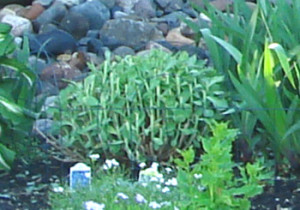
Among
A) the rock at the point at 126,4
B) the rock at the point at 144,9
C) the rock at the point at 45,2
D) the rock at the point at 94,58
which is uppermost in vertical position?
the rock at the point at 94,58

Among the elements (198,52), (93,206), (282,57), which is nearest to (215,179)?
(93,206)

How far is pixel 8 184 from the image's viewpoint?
5820 millimetres

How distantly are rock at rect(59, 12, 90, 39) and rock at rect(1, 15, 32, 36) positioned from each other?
305mm

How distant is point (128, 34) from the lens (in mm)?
8703

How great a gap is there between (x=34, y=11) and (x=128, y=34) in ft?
3.94

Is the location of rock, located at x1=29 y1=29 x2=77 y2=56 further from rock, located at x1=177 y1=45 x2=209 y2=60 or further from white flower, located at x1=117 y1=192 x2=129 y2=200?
white flower, located at x1=117 y1=192 x2=129 y2=200

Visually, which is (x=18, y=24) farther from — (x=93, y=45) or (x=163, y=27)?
(x=163, y=27)

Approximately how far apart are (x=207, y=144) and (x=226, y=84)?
192 cm

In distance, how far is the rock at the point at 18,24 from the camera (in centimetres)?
896

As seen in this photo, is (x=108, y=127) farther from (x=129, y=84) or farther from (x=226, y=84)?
(x=226, y=84)

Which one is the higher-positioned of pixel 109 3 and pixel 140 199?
pixel 140 199

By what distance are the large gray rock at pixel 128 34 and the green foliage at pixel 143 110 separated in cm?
260

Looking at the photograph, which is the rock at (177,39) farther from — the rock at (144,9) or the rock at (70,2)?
the rock at (70,2)

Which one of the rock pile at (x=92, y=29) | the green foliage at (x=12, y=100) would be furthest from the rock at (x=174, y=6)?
the green foliage at (x=12, y=100)
